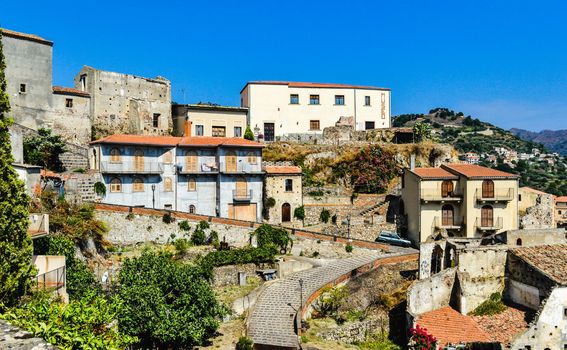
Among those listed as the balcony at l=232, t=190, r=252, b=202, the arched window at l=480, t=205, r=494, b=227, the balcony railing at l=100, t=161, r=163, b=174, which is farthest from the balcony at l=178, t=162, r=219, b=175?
the arched window at l=480, t=205, r=494, b=227

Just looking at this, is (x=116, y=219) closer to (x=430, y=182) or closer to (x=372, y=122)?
(x=430, y=182)

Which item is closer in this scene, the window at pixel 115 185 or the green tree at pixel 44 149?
the green tree at pixel 44 149

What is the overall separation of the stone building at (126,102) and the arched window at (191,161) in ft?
30.7

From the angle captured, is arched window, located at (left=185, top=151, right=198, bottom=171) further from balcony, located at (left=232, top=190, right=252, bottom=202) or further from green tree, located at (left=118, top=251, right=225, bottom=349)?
green tree, located at (left=118, top=251, right=225, bottom=349)

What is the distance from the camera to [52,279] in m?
18.0

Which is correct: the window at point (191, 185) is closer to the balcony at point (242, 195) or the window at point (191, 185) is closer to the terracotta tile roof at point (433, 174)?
the balcony at point (242, 195)

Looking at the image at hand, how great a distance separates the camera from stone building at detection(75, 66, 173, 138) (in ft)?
155

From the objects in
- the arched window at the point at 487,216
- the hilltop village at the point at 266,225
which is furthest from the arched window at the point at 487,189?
the arched window at the point at 487,216

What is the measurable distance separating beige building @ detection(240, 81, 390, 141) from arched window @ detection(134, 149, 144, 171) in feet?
57.7

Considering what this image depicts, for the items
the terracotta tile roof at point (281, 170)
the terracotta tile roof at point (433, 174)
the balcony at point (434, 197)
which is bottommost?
Answer: the balcony at point (434, 197)

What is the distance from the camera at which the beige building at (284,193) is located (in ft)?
143

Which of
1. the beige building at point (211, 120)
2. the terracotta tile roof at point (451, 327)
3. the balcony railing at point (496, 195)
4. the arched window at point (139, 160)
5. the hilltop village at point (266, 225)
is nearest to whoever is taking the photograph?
the hilltop village at point (266, 225)

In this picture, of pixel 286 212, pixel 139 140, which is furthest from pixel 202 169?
pixel 286 212

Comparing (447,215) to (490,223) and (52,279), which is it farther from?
(52,279)
